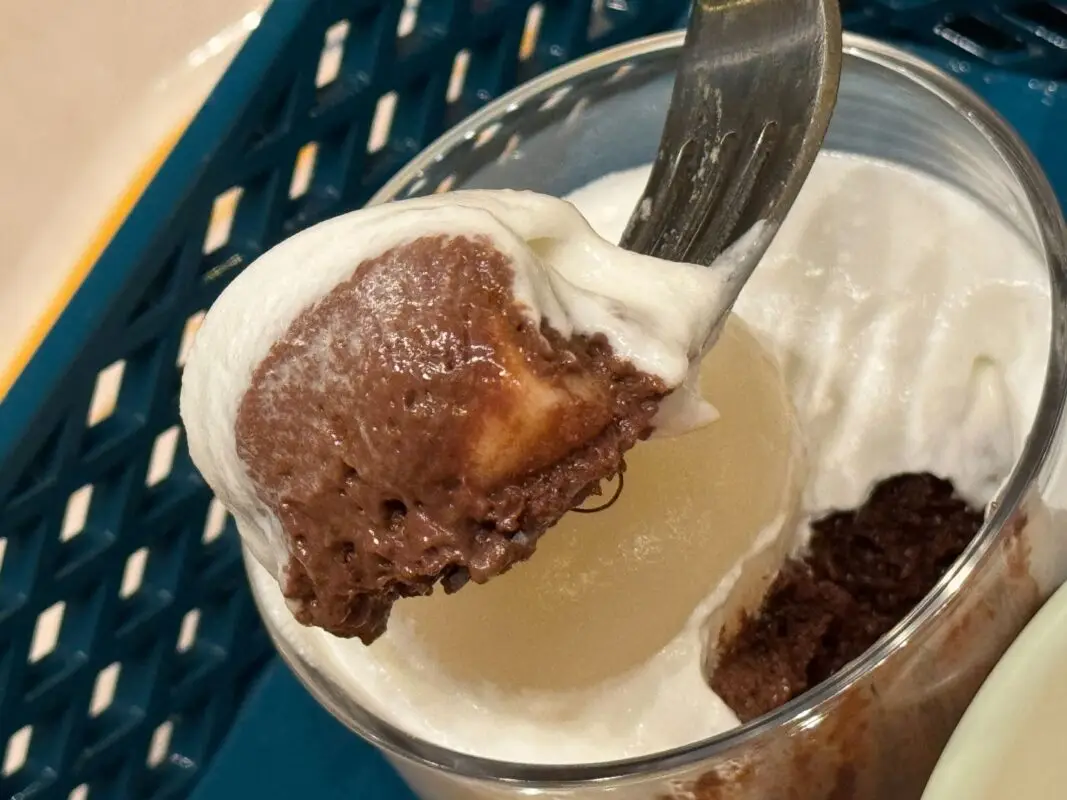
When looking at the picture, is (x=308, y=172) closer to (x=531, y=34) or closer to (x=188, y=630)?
(x=531, y=34)

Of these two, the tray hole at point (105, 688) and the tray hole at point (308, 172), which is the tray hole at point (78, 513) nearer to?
the tray hole at point (105, 688)

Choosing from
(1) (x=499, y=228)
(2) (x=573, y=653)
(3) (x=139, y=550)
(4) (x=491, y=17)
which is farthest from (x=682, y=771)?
(4) (x=491, y=17)

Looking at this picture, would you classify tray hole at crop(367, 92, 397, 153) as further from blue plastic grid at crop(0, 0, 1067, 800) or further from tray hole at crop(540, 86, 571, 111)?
tray hole at crop(540, 86, 571, 111)

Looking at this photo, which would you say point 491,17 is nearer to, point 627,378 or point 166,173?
point 166,173

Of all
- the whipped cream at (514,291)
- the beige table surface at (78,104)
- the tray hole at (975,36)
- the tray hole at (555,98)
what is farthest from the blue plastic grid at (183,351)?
the beige table surface at (78,104)

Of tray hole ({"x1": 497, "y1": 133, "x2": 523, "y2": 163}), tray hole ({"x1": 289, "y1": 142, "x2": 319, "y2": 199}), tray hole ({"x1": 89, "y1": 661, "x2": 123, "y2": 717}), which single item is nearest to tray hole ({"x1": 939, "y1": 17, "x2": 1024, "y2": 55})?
tray hole ({"x1": 497, "y1": 133, "x2": 523, "y2": 163})

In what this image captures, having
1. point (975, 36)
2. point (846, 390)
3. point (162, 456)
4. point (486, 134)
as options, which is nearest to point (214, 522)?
point (162, 456)
